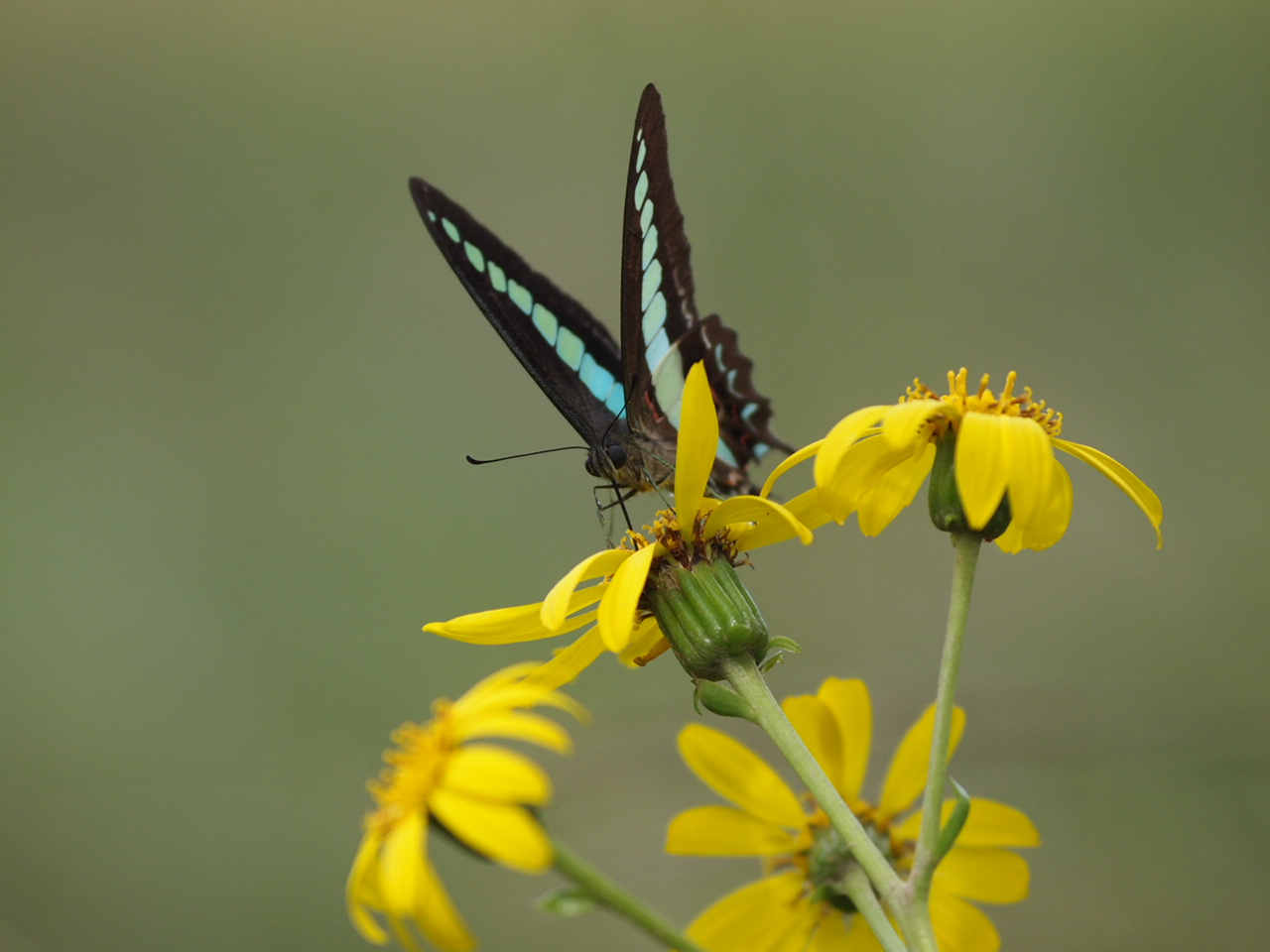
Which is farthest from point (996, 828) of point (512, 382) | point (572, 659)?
point (512, 382)

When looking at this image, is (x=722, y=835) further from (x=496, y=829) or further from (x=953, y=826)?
(x=496, y=829)

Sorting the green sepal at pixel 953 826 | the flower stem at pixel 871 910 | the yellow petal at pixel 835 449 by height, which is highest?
the yellow petal at pixel 835 449

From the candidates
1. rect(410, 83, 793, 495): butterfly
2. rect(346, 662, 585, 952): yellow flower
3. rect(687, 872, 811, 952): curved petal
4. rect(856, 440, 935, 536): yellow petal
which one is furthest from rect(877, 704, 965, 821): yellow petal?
rect(346, 662, 585, 952): yellow flower

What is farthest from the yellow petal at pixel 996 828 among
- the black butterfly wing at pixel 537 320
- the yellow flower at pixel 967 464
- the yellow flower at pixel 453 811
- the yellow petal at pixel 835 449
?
the black butterfly wing at pixel 537 320

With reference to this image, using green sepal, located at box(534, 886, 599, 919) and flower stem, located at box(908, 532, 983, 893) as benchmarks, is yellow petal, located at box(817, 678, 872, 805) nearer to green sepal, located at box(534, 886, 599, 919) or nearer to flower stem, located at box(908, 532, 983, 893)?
flower stem, located at box(908, 532, 983, 893)

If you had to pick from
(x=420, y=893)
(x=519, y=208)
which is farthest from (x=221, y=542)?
(x=420, y=893)

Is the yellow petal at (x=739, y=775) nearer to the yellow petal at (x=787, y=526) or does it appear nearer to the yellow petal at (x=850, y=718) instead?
the yellow petal at (x=850, y=718)

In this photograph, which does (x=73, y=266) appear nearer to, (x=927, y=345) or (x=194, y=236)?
(x=194, y=236)
